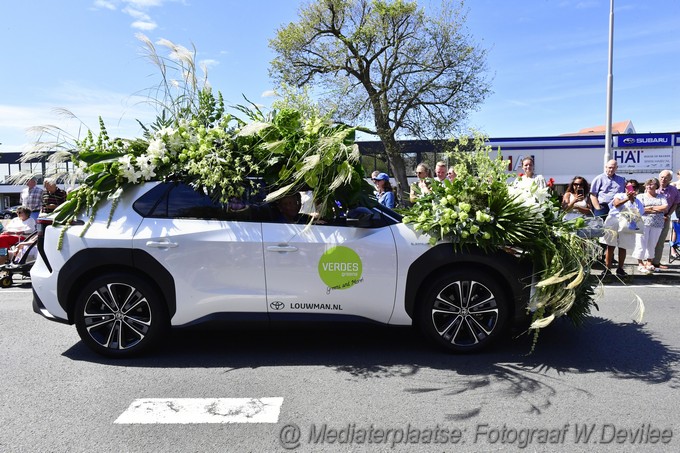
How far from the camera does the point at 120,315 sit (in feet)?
14.9

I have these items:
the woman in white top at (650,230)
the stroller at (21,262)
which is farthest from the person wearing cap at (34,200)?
the woman in white top at (650,230)

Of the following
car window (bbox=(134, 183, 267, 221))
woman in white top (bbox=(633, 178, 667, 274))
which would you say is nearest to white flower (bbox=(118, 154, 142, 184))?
car window (bbox=(134, 183, 267, 221))

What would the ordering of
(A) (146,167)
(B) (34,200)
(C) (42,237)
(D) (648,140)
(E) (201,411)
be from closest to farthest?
(E) (201,411)
(A) (146,167)
(C) (42,237)
(B) (34,200)
(D) (648,140)

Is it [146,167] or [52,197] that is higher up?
[146,167]

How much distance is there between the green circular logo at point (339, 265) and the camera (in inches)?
173

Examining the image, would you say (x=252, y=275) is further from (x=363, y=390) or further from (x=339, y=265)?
(x=363, y=390)

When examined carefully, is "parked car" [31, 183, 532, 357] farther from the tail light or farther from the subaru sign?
the subaru sign

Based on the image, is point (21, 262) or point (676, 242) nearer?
point (21, 262)

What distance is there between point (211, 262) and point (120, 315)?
3.26 feet

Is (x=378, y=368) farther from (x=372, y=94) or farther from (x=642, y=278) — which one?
(x=372, y=94)

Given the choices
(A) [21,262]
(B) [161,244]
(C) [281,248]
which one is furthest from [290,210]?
(A) [21,262]

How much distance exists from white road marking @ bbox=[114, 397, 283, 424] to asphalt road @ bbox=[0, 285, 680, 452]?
3.1 inches

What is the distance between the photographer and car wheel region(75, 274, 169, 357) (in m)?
4.52

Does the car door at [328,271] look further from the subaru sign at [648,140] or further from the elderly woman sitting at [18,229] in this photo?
the subaru sign at [648,140]
